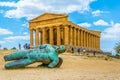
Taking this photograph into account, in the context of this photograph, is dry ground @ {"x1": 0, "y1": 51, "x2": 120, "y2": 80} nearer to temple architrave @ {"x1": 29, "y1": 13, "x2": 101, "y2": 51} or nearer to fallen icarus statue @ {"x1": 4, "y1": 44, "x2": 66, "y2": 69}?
fallen icarus statue @ {"x1": 4, "y1": 44, "x2": 66, "y2": 69}

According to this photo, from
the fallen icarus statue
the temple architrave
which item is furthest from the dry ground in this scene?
the temple architrave

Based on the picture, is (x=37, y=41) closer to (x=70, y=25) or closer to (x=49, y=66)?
(x=70, y=25)

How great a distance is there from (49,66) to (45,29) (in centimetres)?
5851

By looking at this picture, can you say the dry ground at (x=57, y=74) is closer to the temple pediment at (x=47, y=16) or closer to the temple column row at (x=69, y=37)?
the temple column row at (x=69, y=37)

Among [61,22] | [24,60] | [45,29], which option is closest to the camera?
[24,60]

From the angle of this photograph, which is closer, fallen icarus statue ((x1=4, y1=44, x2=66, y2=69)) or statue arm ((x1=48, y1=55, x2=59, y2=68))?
fallen icarus statue ((x1=4, y1=44, x2=66, y2=69))

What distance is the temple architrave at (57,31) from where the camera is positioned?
3044 inches

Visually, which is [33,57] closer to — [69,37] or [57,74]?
[57,74]

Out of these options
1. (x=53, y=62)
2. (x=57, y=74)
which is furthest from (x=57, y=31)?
(x=57, y=74)

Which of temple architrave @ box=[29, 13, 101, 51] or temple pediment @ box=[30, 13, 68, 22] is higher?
temple pediment @ box=[30, 13, 68, 22]

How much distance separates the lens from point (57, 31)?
80375 millimetres

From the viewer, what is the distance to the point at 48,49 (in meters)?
27.2

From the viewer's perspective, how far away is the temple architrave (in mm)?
77312

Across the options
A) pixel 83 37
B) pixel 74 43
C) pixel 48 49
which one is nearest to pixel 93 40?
pixel 83 37
